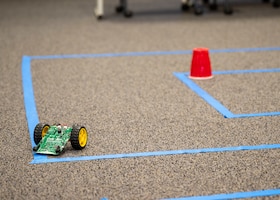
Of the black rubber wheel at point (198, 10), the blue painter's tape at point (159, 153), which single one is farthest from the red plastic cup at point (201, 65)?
the black rubber wheel at point (198, 10)

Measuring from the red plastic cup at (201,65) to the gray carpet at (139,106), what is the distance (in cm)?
13

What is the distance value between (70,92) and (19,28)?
308 centimetres

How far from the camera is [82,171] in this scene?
288cm

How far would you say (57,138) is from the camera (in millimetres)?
3131

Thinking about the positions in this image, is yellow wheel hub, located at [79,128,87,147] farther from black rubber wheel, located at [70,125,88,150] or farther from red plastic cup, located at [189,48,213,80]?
red plastic cup, located at [189,48,213,80]

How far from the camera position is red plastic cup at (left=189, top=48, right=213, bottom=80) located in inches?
183

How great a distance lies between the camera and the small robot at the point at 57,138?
308 cm

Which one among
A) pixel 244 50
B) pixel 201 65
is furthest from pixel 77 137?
pixel 244 50

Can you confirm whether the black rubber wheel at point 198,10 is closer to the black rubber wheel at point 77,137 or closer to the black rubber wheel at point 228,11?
the black rubber wheel at point 228,11

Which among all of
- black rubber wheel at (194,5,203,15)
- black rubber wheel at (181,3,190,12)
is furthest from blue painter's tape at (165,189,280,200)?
black rubber wheel at (181,3,190,12)

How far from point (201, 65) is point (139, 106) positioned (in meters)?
0.90

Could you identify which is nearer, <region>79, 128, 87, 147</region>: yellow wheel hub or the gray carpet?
the gray carpet

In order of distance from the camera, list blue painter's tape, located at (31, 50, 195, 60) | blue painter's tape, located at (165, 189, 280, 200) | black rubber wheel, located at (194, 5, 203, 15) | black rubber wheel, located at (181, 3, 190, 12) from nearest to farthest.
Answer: blue painter's tape, located at (165, 189, 280, 200) → blue painter's tape, located at (31, 50, 195, 60) → black rubber wheel, located at (194, 5, 203, 15) → black rubber wheel, located at (181, 3, 190, 12)

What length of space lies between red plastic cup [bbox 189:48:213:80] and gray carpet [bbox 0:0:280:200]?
0.13 metres
